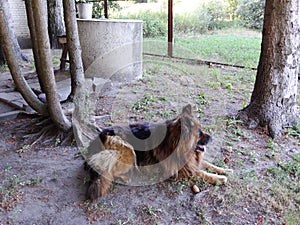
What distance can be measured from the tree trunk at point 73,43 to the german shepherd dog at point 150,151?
1.46 metres

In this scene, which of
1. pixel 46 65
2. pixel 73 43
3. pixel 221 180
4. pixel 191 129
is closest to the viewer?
pixel 191 129

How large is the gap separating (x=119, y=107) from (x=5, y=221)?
230 cm

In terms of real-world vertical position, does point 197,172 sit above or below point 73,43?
below

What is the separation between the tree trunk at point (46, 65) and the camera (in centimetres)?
254

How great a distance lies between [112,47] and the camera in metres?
4.97

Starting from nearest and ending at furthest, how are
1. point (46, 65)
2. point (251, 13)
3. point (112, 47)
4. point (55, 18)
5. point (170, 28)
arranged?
1. point (46, 65)
2. point (112, 47)
3. point (170, 28)
4. point (55, 18)
5. point (251, 13)

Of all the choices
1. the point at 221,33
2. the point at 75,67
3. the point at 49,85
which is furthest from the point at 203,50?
the point at 49,85

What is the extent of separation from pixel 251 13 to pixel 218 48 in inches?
88.3

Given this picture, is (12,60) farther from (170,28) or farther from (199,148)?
(170,28)

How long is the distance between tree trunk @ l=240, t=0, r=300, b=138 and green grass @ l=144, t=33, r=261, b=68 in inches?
115

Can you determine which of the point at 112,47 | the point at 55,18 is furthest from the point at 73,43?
the point at 55,18

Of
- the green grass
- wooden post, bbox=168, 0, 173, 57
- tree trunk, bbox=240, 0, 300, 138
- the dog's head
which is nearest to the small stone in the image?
the dog's head

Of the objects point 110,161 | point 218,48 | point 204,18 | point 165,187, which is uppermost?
point 204,18

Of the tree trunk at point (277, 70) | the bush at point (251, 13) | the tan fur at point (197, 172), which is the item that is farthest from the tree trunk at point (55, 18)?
the tan fur at point (197, 172)
